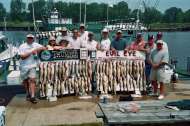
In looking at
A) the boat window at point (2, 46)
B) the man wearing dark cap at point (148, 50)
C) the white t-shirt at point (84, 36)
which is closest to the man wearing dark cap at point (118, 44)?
the man wearing dark cap at point (148, 50)

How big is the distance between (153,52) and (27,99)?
3408 mm

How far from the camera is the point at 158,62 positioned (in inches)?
456

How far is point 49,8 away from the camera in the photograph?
35.7 metres

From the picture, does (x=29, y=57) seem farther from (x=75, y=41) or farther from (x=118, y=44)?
(x=118, y=44)

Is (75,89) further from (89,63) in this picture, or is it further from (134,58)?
(134,58)

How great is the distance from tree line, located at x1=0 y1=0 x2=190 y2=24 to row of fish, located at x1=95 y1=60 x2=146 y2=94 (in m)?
17.2

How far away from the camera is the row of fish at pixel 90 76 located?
39.0ft

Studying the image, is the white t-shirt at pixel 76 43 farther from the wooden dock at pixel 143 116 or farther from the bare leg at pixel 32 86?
the wooden dock at pixel 143 116

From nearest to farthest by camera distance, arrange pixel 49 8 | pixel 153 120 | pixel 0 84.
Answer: pixel 153 120 < pixel 0 84 < pixel 49 8

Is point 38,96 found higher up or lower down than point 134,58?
lower down

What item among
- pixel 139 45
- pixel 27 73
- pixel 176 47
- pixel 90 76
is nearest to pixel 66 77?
pixel 90 76

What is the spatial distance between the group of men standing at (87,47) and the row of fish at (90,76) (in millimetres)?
353

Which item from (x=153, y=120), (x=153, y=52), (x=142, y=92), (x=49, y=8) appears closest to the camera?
(x=153, y=120)

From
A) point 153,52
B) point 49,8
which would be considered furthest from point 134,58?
point 49,8
